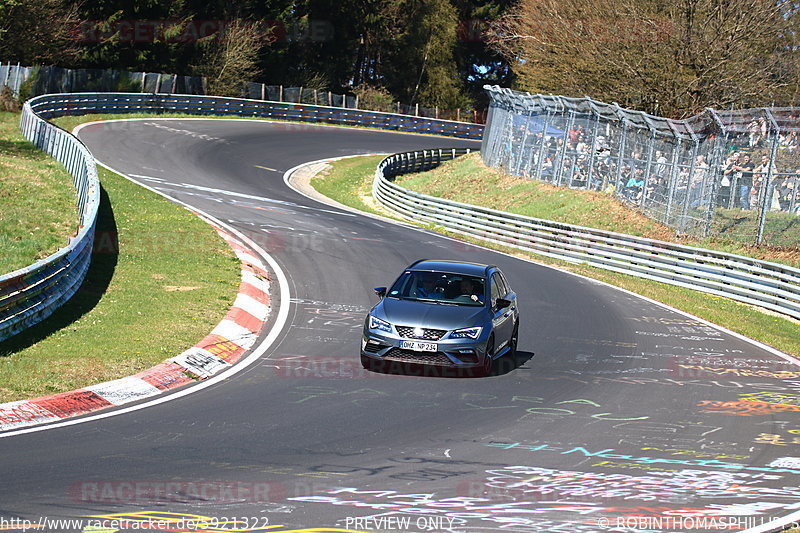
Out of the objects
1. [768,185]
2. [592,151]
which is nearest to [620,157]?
[592,151]

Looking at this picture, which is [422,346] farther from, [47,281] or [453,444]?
[47,281]

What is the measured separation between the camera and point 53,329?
46.3 feet

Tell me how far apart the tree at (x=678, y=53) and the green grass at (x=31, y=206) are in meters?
22.3

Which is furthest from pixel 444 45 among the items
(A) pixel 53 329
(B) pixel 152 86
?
(A) pixel 53 329

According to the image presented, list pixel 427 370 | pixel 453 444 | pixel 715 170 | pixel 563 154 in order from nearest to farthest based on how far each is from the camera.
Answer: pixel 453 444 → pixel 427 370 → pixel 715 170 → pixel 563 154

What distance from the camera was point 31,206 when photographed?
77.2 ft

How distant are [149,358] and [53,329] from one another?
224 centimetres

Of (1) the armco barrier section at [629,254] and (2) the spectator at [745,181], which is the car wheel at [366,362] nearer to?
(1) the armco barrier section at [629,254]

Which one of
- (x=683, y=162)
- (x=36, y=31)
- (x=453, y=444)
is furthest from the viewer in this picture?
(x=36, y=31)

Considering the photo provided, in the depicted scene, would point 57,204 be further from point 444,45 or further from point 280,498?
point 444,45

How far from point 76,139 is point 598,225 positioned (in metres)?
16.9

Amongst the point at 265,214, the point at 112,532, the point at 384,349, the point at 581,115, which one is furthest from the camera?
the point at 581,115

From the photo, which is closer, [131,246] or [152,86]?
[131,246]

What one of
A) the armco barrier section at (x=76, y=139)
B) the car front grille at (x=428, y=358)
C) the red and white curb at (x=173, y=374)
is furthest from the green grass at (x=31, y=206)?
the car front grille at (x=428, y=358)
